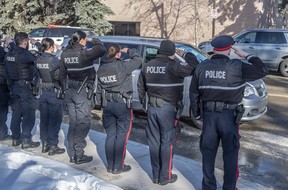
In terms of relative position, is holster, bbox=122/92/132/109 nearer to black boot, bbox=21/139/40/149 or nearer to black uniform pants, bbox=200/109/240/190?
black uniform pants, bbox=200/109/240/190

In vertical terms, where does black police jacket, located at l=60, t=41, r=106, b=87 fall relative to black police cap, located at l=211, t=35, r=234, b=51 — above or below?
below

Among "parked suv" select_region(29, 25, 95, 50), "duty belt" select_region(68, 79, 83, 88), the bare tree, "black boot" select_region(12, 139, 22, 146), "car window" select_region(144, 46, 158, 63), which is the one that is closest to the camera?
"duty belt" select_region(68, 79, 83, 88)

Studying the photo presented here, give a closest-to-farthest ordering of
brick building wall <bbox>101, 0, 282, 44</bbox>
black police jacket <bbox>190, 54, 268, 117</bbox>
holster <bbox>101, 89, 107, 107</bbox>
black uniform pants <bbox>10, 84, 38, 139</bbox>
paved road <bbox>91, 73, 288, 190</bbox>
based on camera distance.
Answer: black police jacket <bbox>190, 54, 268, 117</bbox>
holster <bbox>101, 89, 107, 107</bbox>
paved road <bbox>91, 73, 288, 190</bbox>
black uniform pants <bbox>10, 84, 38, 139</bbox>
brick building wall <bbox>101, 0, 282, 44</bbox>

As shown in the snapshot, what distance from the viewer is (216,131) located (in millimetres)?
4570

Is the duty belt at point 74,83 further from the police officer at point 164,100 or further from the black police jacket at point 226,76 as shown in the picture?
the black police jacket at point 226,76

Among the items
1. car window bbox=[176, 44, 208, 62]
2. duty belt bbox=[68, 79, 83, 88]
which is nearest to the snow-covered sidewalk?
duty belt bbox=[68, 79, 83, 88]

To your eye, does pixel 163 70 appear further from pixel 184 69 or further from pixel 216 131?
pixel 216 131

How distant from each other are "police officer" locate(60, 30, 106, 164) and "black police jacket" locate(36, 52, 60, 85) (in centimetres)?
27

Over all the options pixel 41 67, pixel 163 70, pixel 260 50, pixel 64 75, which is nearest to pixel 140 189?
pixel 163 70

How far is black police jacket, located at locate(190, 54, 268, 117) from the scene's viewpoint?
4.39 meters

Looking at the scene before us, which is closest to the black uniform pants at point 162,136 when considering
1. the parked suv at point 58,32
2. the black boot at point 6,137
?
the black boot at point 6,137

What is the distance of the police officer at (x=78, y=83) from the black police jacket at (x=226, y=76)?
171 centimetres

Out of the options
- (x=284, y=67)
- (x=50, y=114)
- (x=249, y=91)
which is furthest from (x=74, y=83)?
(x=284, y=67)

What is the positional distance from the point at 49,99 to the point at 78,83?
0.74 meters
